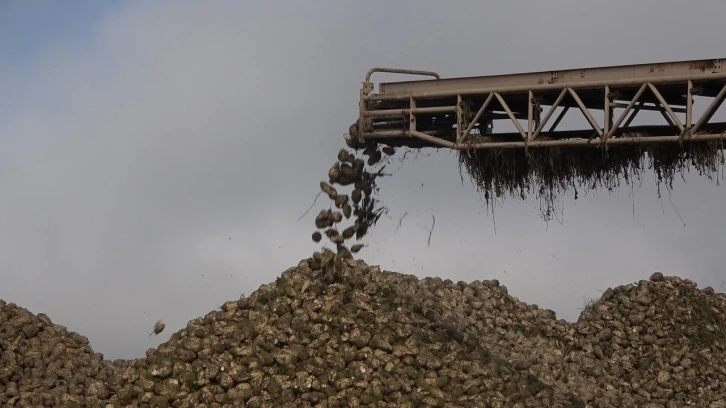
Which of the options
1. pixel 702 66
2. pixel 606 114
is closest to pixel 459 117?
pixel 606 114

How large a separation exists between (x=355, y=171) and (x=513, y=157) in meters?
2.45

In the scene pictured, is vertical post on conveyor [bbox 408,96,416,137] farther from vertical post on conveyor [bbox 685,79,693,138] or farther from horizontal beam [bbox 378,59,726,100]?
vertical post on conveyor [bbox 685,79,693,138]

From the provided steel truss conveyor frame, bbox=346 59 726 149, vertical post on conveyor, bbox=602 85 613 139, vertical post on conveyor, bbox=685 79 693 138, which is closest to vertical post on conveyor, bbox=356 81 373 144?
steel truss conveyor frame, bbox=346 59 726 149

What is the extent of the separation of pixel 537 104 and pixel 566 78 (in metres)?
0.56

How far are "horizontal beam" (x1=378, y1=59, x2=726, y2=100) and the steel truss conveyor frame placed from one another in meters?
0.01

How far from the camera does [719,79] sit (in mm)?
15188

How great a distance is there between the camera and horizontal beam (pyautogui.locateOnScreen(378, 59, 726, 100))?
15.4 metres

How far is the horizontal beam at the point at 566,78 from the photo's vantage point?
50.5 ft

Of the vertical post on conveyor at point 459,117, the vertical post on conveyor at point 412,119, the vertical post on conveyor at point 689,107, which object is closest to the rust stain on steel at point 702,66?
the vertical post on conveyor at point 689,107

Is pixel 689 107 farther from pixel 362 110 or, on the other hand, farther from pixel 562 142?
pixel 362 110

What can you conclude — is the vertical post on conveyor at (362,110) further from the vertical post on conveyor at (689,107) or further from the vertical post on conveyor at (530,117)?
the vertical post on conveyor at (689,107)

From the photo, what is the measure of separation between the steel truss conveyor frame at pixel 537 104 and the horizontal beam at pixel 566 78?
0.01 meters

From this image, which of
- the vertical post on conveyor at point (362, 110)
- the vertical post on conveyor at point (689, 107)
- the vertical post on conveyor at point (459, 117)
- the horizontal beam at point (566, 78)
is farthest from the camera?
the vertical post on conveyor at point (362, 110)

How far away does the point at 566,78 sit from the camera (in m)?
16.0
